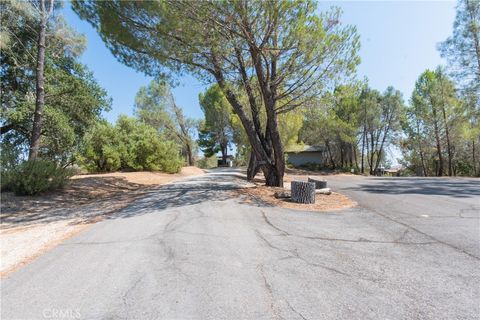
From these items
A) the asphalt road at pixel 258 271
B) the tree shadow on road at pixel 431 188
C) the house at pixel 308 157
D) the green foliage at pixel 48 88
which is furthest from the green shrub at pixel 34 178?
the house at pixel 308 157

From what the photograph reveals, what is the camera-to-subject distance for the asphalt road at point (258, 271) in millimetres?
2523

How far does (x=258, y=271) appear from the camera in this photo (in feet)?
10.7

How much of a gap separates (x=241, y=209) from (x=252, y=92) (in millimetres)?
6369

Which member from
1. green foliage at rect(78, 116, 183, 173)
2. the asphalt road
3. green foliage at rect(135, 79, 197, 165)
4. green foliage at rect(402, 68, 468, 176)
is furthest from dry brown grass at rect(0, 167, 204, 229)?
green foliage at rect(402, 68, 468, 176)

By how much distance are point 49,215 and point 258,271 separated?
6.43 m

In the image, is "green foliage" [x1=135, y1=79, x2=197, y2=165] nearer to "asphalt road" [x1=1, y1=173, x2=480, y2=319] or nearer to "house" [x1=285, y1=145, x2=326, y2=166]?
"house" [x1=285, y1=145, x2=326, y2=166]

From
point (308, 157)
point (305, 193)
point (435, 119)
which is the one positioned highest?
point (435, 119)

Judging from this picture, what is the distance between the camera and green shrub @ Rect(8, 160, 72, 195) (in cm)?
862

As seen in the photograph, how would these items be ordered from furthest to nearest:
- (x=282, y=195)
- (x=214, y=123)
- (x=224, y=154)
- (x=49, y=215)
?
1. (x=224, y=154)
2. (x=214, y=123)
3. (x=282, y=195)
4. (x=49, y=215)

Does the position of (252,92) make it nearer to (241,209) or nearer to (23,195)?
(241,209)

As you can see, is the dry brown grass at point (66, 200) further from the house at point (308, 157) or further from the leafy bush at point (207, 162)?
the leafy bush at point (207, 162)

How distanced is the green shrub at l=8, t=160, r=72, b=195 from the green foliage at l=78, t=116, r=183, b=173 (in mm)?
6200

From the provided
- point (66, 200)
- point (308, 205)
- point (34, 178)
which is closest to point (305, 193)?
point (308, 205)

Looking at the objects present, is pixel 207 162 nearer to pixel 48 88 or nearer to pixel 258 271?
pixel 48 88
